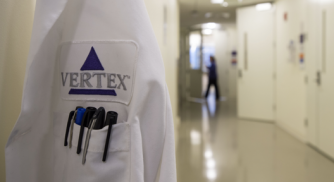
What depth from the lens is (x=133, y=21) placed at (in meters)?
0.83

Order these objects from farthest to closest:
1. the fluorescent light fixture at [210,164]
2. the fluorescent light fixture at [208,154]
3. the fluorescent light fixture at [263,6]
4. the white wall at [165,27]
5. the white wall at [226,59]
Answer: the white wall at [226,59], the fluorescent light fixture at [263,6], the fluorescent light fixture at [208,154], the fluorescent light fixture at [210,164], the white wall at [165,27]

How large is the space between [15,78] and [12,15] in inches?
8.4

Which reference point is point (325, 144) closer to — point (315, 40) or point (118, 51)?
point (315, 40)

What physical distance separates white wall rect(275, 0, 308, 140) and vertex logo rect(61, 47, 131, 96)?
445 cm

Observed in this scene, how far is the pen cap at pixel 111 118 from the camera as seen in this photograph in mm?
823

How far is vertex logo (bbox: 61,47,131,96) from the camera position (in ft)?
2.82

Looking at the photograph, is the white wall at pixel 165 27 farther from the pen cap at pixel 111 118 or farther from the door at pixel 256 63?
the door at pixel 256 63

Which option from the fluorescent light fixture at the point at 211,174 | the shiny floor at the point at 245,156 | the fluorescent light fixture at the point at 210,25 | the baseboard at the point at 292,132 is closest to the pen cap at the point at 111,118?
the shiny floor at the point at 245,156

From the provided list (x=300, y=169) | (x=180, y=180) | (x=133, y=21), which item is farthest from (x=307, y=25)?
(x=133, y=21)

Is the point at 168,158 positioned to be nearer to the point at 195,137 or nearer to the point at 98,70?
the point at 98,70

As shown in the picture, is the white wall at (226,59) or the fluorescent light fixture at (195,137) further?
the white wall at (226,59)

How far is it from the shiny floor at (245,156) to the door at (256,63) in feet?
1.69

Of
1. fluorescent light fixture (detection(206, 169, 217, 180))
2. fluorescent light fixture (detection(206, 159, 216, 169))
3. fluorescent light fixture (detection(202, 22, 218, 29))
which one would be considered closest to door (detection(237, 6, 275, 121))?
fluorescent light fixture (detection(206, 159, 216, 169))

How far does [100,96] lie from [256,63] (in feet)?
19.3
